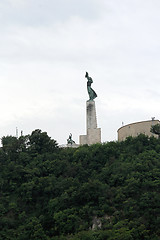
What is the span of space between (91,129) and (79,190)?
11.0 m

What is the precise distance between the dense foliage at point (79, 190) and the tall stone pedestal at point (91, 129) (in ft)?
10.8

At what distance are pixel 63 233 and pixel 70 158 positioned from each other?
865cm

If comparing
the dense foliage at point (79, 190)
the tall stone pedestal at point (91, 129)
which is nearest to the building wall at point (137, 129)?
the dense foliage at point (79, 190)

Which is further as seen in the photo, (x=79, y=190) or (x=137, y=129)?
(x=137, y=129)

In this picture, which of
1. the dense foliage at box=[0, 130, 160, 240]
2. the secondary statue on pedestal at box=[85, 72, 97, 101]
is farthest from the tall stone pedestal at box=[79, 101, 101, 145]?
the dense foliage at box=[0, 130, 160, 240]

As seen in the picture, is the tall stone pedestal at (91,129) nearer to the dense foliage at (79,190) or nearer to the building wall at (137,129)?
the building wall at (137,129)

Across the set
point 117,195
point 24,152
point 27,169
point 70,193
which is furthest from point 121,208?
point 24,152

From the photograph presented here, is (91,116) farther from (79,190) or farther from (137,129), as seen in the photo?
(79,190)

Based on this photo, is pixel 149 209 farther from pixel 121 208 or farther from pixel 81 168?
pixel 81 168

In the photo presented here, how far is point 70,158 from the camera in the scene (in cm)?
3684

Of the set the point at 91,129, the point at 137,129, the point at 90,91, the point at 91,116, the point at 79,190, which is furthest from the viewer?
the point at 90,91

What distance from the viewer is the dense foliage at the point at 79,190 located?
1142 inches

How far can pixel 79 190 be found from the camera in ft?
103

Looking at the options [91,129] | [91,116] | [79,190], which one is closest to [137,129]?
[91,129]
